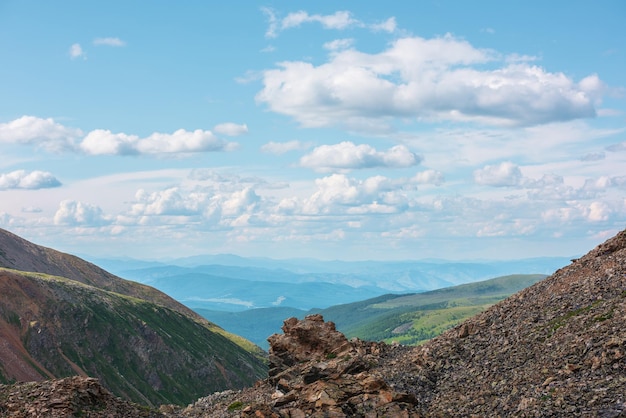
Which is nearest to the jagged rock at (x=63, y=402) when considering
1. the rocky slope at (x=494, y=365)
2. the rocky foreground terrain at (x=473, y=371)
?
the rocky foreground terrain at (x=473, y=371)

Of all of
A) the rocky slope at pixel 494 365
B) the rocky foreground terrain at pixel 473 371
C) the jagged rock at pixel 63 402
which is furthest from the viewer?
the jagged rock at pixel 63 402

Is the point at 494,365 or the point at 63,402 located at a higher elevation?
the point at 494,365

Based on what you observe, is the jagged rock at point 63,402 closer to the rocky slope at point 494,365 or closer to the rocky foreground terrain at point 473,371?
the rocky foreground terrain at point 473,371

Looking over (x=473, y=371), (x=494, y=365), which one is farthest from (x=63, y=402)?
(x=494, y=365)

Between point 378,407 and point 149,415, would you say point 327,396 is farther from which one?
point 149,415

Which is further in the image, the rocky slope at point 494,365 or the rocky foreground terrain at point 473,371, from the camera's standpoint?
the rocky foreground terrain at point 473,371

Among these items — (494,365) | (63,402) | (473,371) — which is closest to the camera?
(494,365)

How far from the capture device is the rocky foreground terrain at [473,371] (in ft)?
112

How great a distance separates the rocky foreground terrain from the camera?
3425 cm

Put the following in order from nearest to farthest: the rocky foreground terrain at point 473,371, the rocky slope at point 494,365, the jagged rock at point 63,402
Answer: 1. the rocky slope at point 494,365
2. the rocky foreground terrain at point 473,371
3. the jagged rock at point 63,402

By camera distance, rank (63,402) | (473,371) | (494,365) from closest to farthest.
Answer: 1. (494,365)
2. (473,371)
3. (63,402)

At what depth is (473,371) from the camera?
4303 centimetres

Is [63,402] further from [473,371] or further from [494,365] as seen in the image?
[494,365]

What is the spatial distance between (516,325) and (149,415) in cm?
3135
